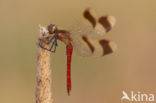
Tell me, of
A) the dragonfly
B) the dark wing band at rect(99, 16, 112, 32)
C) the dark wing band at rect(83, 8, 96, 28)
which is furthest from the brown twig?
the dark wing band at rect(99, 16, 112, 32)

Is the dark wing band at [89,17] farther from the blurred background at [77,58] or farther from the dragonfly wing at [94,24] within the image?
the blurred background at [77,58]

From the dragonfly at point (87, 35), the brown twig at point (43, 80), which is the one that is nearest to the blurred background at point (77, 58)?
the dragonfly at point (87, 35)

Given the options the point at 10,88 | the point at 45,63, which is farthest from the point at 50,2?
the point at 45,63

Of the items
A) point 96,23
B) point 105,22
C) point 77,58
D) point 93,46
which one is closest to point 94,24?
point 96,23

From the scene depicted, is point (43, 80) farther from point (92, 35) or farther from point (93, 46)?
point (92, 35)

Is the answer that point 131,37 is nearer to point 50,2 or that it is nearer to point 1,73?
point 50,2
